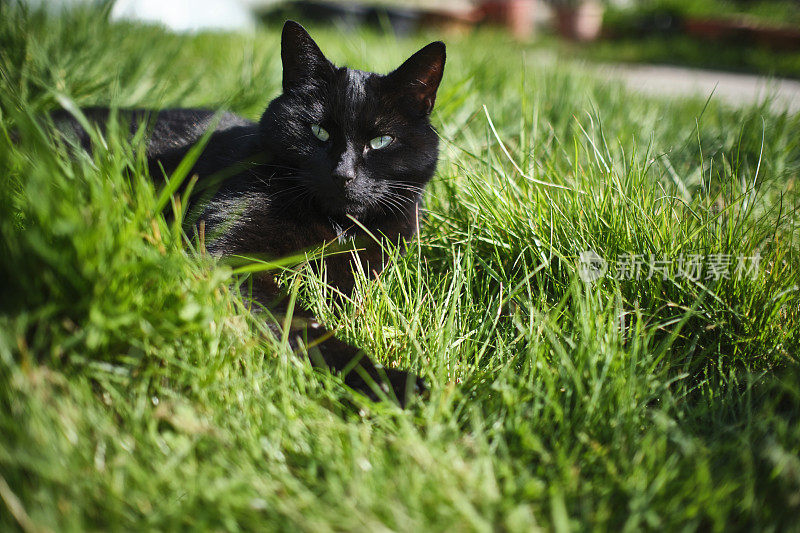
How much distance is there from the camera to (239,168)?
1.26 meters

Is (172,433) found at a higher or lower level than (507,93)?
lower

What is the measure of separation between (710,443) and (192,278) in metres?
0.94

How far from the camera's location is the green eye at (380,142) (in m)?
1.27

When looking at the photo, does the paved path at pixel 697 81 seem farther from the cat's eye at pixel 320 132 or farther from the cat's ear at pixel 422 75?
the cat's eye at pixel 320 132

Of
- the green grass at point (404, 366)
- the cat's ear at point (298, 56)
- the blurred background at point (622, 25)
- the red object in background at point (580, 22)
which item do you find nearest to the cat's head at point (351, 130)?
the cat's ear at point (298, 56)

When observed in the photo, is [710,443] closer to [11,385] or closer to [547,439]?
[547,439]

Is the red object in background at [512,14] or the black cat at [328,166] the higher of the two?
the red object in background at [512,14]

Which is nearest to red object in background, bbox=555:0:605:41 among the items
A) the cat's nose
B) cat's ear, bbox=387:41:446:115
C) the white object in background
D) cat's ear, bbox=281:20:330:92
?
the white object in background

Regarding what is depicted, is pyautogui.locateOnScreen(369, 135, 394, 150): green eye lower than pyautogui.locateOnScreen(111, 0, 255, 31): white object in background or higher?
lower

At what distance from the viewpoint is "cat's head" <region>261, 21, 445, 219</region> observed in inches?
48.3

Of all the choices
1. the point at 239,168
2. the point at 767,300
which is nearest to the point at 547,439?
the point at 767,300

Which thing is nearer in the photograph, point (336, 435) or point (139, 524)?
point (139, 524)

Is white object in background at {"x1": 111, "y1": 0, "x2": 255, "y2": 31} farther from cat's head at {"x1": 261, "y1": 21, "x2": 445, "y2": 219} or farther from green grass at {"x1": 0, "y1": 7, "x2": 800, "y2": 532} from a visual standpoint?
green grass at {"x1": 0, "y1": 7, "x2": 800, "y2": 532}

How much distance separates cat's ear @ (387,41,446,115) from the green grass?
0.99 feet
